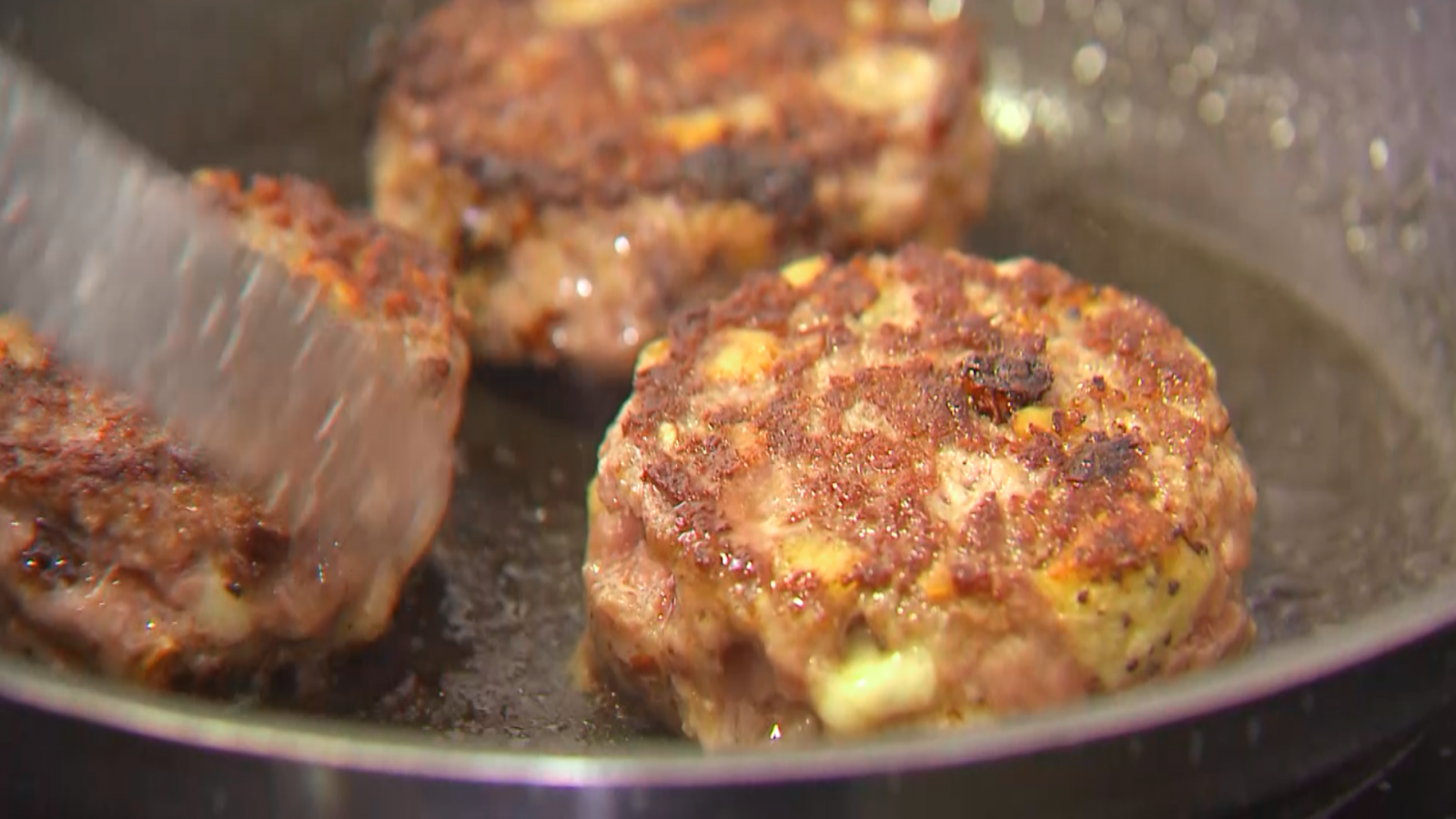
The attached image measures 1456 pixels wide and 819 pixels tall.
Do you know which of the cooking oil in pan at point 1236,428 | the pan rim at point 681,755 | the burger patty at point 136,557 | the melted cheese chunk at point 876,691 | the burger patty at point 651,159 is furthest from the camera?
the burger patty at point 651,159

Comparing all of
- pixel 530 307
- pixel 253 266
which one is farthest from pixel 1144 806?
pixel 530 307

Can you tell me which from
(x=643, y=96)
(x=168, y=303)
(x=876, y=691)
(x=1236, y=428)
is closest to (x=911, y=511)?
(x=876, y=691)

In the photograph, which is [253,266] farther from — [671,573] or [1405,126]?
[1405,126]

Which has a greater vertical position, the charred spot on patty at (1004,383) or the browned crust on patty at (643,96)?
the browned crust on patty at (643,96)

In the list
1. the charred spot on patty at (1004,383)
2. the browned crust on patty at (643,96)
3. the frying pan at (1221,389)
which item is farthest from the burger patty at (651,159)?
the charred spot on patty at (1004,383)

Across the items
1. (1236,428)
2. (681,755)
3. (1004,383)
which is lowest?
(1236,428)

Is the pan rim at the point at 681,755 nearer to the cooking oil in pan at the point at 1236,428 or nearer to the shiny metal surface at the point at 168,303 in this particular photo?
the shiny metal surface at the point at 168,303

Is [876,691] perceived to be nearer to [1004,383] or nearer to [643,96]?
[1004,383]
